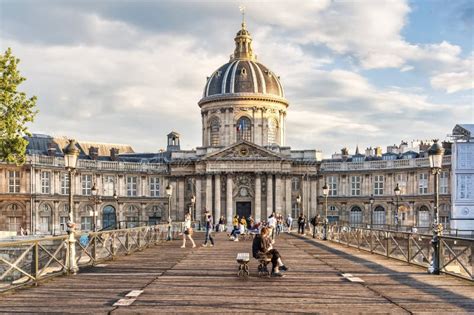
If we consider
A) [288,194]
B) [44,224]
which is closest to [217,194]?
[288,194]

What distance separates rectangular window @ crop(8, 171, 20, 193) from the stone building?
0.11 meters

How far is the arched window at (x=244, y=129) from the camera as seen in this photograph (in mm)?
87363

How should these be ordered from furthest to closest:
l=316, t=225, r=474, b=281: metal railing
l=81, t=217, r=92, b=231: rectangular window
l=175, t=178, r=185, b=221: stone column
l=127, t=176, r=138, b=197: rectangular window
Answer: l=127, t=176, r=138, b=197: rectangular window
l=175, t=178, r=185, b=221: stone column
l=81, t=217, r=92, b=231: rectangular window
l=316, t=225, r=474, b=281: metal railing

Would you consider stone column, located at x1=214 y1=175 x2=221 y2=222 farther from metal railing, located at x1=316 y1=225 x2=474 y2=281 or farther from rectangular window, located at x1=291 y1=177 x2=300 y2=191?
metal railing, located at x1=316 y1=225 x2=474 y2=281

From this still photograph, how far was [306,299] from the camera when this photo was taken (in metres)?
15.6

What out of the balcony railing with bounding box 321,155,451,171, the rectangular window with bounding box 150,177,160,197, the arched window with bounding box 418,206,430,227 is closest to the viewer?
the arched window with bounding box 418,206,430,227

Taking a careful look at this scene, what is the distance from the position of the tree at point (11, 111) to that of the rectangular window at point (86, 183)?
39993mm

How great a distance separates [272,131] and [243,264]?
6905 cm

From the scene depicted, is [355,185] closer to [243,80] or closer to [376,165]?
[376,165]

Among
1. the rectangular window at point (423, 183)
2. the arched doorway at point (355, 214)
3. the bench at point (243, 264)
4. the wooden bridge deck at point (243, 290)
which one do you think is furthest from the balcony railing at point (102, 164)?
the bench at point (243, 264)

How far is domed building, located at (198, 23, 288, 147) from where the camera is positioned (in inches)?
3433

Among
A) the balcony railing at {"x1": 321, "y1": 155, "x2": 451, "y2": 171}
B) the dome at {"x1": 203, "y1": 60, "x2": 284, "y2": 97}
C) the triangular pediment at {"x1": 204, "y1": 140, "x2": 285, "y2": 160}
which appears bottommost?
the balcony railing at {"x1": 321, "y1": 155, "x2": 451, "y2": 171}

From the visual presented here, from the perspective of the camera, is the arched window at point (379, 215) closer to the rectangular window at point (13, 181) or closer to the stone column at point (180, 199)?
the stone column at point (180, 199)

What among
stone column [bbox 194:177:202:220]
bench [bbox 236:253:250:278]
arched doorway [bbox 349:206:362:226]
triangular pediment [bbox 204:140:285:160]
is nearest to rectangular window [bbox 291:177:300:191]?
triangular pediment [bbox 204:140:285:160]
